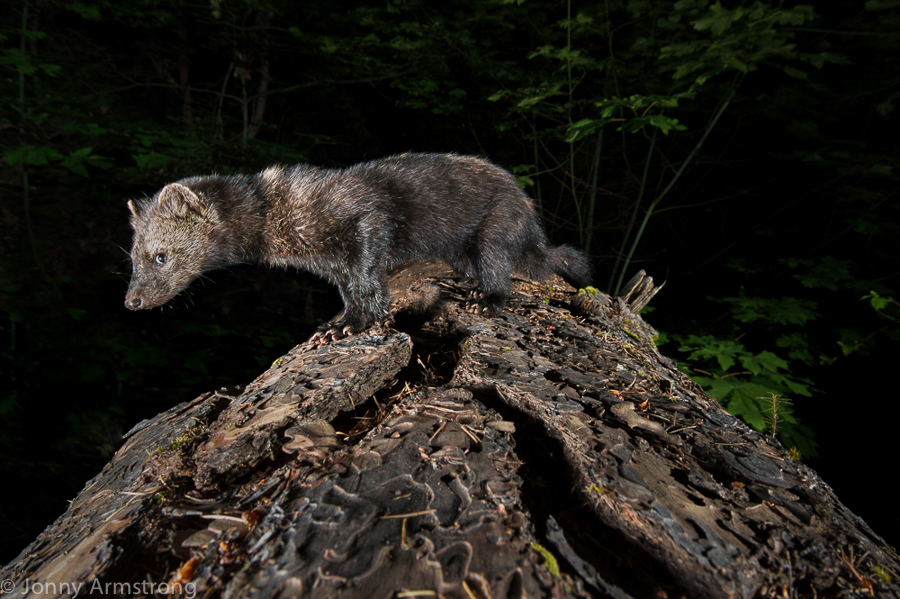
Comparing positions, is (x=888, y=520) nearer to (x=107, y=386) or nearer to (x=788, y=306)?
(x=788, y=306)

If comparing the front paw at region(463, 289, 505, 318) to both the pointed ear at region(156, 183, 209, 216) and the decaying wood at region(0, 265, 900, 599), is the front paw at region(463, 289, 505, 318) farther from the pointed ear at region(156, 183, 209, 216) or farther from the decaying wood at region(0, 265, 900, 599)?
the pointed ear at region(156, 183, 209, 216)

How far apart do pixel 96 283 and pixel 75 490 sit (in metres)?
2.66

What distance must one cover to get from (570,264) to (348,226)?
85.4 inches

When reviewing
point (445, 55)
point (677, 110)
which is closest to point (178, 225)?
point (445, 55)

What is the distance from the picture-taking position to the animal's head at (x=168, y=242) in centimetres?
308

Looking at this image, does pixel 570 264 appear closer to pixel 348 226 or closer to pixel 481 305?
pixel 481 305

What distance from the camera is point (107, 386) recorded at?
4883 millimetres

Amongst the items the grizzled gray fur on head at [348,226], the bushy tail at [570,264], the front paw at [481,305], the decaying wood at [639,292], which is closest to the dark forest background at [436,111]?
the decaying wood at [639,292]

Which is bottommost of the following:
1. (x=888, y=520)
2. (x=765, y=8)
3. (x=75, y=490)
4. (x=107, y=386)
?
(x=75, y=490)

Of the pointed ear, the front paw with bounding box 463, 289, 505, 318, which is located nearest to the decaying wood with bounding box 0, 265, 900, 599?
the front paw with bounding box 463, 289, 505, 318

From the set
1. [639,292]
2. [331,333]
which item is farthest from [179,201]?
[639,292]

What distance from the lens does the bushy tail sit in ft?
13.4

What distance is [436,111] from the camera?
6414mm

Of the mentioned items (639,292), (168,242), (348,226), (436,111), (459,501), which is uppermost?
(436,111)
